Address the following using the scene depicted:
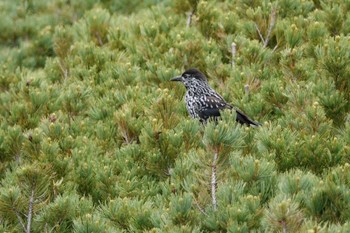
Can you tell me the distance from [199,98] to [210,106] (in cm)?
15

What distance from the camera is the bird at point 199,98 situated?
7234 millimetres

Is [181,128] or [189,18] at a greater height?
[181,128]

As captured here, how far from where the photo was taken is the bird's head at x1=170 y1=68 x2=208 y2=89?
7.44 m

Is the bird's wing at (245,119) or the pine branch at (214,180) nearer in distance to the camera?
the pine branch at (214,180)

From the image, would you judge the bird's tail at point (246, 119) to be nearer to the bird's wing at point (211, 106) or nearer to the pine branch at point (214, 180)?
the bird's wing at point (211, 106)

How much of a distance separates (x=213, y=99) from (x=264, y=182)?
2.73 meters

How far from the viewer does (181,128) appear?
5.51 meters

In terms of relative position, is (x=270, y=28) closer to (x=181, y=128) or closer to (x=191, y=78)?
(x=191, y=78)

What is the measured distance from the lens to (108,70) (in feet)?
25.9

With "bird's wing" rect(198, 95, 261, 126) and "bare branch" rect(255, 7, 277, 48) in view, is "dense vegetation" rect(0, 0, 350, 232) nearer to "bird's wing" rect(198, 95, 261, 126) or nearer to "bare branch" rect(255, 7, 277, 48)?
"bare branch" rect(255, 7, 277, 48)

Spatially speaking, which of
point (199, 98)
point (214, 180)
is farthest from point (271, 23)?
point (214, 180)

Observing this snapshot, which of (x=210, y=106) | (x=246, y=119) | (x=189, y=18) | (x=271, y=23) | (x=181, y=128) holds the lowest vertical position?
(x=210, y=106)

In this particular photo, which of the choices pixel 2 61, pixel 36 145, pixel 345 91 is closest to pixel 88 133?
pixel 36 145

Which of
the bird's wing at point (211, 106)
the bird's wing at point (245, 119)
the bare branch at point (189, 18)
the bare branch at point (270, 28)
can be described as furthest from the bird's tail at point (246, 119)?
the bare branch at point (189, 18)
